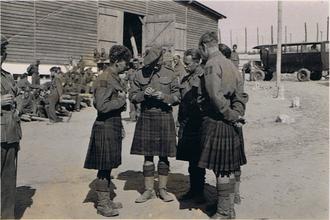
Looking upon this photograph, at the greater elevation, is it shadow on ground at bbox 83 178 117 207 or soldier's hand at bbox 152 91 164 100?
soldier's hand at bbox 152 91 164 100

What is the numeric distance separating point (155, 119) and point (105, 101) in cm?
87

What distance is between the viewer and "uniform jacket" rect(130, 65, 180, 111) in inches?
225

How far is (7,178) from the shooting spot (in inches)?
176

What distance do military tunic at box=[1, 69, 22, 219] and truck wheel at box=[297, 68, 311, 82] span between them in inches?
937

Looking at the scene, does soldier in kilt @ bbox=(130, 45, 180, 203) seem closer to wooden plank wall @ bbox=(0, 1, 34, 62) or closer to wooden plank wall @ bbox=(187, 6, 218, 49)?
wooden plank wall @ bbox=(0, 1, 34, 62)

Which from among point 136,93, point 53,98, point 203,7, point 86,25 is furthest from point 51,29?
point 136,93

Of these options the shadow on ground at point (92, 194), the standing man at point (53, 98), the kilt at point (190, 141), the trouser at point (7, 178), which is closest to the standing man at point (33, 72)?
the standing man at point (53, 98)

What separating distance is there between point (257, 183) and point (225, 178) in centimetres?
184

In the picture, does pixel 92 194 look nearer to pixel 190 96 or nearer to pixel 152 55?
pixel 190 96

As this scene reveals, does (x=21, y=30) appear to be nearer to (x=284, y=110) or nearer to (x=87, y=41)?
(x=87, y=41)

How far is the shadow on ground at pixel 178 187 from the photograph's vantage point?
552 cm

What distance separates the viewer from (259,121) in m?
13.0

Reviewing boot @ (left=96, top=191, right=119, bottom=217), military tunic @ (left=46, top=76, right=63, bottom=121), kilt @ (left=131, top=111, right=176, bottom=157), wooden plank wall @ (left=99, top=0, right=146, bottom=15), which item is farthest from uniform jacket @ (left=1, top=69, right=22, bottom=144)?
wooden plank wall @ (left=99, top=0, right=146, bottom=15)

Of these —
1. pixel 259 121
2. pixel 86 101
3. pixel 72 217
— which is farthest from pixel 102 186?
pixel 86 101
